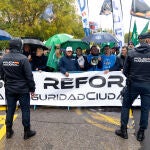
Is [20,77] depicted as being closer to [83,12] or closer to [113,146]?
[113,146]

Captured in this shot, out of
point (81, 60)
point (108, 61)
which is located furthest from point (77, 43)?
point (108, 61)

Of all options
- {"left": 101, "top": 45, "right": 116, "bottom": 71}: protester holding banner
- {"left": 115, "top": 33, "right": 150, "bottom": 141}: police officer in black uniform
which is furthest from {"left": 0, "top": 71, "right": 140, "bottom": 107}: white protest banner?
{"left": 115, "top": 33, "right": 150, "bottom": 141}: police officer in black uniform

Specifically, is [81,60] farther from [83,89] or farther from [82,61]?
[83,89]

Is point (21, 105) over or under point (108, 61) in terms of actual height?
under

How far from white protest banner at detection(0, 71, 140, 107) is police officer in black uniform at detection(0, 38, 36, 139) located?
2.42 metres

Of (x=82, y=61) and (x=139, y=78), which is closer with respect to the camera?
(x=139, y=78)

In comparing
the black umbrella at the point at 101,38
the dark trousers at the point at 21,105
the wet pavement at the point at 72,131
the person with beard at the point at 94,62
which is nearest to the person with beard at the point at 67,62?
the person with beard at the point at 94,62

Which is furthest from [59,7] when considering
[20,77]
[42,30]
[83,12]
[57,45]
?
[20,77]

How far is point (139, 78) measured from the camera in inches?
234

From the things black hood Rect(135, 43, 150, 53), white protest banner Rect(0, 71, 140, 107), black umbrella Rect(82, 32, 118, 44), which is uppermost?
black hood Rect(135, 43, 150, 53)

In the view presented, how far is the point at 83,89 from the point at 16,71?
297 centimetres

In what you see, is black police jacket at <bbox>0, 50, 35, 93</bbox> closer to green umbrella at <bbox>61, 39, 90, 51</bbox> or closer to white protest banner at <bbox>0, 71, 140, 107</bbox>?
white protest banner at <bbox>0, 71, 140, 107</bbox>

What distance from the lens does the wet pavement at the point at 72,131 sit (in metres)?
5.73

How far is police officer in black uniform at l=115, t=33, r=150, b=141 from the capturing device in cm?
587
